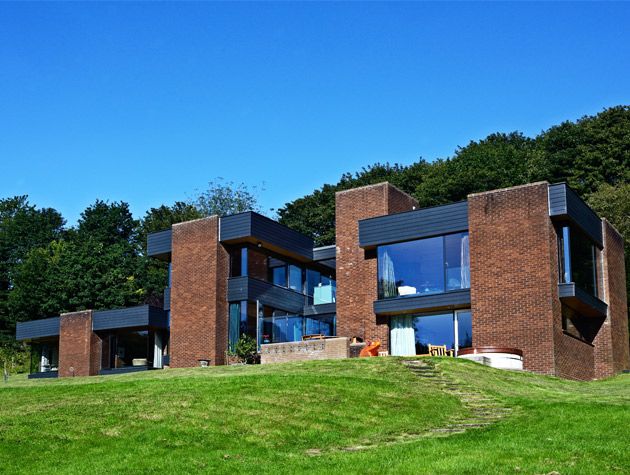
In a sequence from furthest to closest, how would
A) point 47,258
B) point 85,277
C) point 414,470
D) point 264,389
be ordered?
point 47,258
point 85,277
point 264,389
point 414,470

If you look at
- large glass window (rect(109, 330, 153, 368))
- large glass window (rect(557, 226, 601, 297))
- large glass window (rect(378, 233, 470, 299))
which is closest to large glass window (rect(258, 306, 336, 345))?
large glass window (rect(378, 233, 470, 299))

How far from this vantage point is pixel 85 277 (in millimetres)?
56656

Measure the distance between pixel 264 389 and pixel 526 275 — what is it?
12.9 meters

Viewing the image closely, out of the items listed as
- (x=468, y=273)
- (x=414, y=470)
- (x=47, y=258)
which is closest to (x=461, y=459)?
(x=414, y=470)

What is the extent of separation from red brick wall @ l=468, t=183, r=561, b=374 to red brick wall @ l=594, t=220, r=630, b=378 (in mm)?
4394

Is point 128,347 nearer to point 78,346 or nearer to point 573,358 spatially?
point 78,346

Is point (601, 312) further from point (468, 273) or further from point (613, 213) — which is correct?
point (613, 213)

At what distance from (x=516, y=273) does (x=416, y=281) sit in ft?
12.6

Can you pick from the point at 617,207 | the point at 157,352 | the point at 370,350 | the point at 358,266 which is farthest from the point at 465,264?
the point at 157,352

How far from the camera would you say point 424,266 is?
104 ft

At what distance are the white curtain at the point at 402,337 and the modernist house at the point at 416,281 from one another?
5 centimetres

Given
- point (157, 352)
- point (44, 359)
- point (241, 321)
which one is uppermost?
point (241, 321)

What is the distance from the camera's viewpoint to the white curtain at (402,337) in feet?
105

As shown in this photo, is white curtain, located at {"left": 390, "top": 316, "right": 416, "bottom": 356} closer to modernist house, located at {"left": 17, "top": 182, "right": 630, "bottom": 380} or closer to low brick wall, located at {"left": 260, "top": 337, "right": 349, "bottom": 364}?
modernist house, located at {"left": 17, "top": 182, "right": 630, "bottom": 380}
